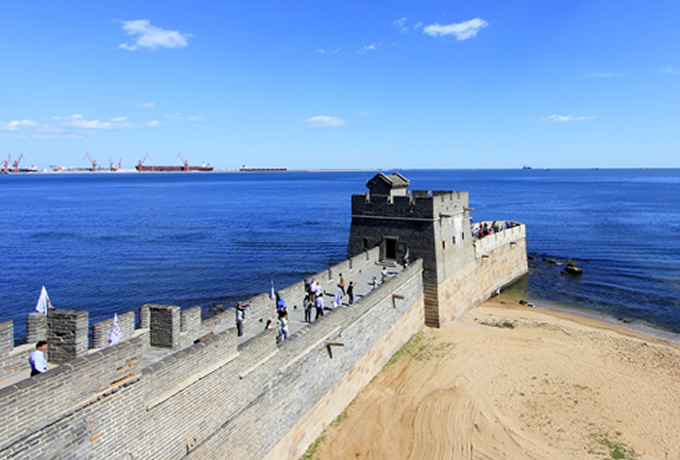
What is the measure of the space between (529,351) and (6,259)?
47.8 metres

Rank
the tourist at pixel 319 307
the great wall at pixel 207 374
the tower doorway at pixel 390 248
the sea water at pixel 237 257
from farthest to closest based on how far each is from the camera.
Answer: the sea water at pixel 237 257 → the tower doorway at pixel 390 248 → the tourist at pixel 319 307 → the great wall at pixel 207 374

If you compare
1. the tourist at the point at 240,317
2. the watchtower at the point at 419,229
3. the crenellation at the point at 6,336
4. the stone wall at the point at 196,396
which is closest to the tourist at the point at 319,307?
the stone wall at the point at 196,396

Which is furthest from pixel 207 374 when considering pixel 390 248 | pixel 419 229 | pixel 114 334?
pixel 390 248

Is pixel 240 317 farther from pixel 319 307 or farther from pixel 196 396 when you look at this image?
pixel 196 396

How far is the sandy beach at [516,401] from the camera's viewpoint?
15.3m

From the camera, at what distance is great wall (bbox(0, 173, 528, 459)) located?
24.4 feet

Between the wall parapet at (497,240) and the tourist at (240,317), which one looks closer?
the tourist at (240,317)

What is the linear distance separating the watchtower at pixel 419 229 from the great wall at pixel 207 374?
124mm

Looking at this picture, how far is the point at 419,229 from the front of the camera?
2523 centimetres

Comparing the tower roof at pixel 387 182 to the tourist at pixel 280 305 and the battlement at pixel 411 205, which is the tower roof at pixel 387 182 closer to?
the battlement at pixel 411 205

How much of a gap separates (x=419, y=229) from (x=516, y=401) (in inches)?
408

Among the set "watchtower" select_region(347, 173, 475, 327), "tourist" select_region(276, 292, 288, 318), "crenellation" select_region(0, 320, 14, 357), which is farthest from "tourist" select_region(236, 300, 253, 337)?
"watchtower" select_region(347, 173, 475, 327)

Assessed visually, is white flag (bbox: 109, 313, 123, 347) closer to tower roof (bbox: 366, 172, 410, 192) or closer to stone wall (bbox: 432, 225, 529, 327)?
stone wall (bbox: 432, 225, 529, 327)

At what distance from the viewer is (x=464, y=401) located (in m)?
18.0
